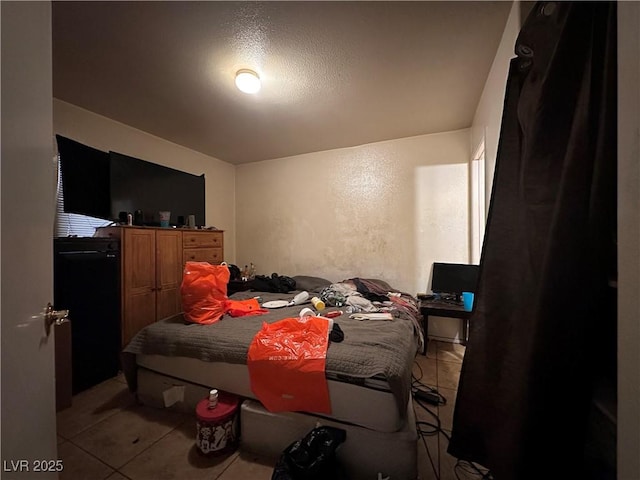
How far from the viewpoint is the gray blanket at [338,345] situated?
1.29m

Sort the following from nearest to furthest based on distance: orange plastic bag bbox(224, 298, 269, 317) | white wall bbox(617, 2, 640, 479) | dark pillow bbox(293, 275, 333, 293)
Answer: white wall bbox(617, 2, 640, 479), orange plastic bag bbox(224, 298, 269, 317), dark pillow bbox(293, 275, 333, 293)

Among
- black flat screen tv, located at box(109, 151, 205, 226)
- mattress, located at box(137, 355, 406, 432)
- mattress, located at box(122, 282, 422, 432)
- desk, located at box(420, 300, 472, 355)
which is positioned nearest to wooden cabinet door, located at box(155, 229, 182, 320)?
black flat screen tv, located at box(109, 151, 205, 226)

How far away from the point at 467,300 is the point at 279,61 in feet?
9.13

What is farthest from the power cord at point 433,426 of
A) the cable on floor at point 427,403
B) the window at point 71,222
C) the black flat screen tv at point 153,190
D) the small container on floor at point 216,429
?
the window at point 71,222

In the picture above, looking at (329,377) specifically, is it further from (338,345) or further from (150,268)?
(150,268)

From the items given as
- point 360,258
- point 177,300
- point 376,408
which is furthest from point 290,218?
point 376,408

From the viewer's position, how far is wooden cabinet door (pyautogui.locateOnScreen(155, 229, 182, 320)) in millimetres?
2584

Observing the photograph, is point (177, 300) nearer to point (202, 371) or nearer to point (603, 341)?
point (202, 371)

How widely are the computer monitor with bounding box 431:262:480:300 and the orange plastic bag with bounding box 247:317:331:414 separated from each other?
74.9 inches

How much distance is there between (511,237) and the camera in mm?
910

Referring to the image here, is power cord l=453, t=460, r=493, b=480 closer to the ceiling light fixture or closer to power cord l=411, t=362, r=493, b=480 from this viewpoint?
power cord l=411, t=362, r=493, b=480

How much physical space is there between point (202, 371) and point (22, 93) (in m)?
1.59

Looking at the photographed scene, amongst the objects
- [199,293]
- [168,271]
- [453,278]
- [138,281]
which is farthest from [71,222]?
[453,278]

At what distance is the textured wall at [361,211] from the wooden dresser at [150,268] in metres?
1.26
